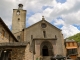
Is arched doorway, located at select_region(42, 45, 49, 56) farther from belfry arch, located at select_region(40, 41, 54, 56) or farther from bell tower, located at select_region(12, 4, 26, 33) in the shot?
bell tower, located at select_region(12, 4, 26, 33)

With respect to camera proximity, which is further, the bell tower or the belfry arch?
the bell tower

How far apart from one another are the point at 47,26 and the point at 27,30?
5100 mm

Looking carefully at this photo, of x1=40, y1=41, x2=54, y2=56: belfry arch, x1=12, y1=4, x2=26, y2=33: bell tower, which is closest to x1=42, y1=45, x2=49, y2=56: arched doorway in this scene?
x1=40, y1=41, x2=54, y2=56: belfry arch

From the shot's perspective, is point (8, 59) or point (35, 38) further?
point (35, 38)

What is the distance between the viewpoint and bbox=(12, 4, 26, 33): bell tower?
140 ft

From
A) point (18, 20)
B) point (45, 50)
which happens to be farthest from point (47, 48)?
point (18, 20)

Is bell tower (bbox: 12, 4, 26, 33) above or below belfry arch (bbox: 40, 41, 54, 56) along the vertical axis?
above

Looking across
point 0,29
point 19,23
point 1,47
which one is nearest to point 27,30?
point 19,23

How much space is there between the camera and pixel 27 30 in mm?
34906

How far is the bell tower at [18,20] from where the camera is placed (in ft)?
140

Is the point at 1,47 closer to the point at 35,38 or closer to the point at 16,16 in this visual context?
the point at 35,38

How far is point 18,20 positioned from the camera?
43.4 m

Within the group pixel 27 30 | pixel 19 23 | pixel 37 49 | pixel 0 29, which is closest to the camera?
pixel 0 29

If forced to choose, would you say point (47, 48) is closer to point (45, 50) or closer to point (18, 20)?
point (45, 50)
